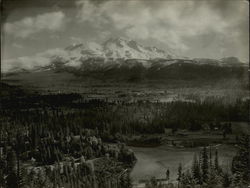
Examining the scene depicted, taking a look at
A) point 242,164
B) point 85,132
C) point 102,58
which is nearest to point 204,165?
point 242,164

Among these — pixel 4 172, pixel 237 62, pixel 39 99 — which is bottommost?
pixel 4 172

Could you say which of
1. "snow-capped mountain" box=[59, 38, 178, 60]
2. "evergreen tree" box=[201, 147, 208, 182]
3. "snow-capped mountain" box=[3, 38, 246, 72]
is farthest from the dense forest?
"snow-capped mountain" box=[59, 38, 178, 60]

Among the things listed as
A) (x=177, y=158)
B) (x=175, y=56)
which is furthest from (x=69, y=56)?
(x=177, y=158)

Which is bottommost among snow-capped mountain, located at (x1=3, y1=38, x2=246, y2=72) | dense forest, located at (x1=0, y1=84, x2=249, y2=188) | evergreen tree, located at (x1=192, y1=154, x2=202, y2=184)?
evergreen tree, located at (x1=192, y1=154, x2=202, y2=184)

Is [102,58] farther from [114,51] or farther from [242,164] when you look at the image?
[242,164]

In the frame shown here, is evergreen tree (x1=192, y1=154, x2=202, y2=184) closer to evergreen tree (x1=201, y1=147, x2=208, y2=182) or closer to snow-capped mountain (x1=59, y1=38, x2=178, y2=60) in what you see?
evergreen tree (x1=201, y1=147, x2=208, y2=182)

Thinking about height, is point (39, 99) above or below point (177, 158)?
above

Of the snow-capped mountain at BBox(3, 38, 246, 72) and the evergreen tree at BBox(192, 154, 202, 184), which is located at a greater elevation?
the snow-capped mountain at BBox(3, 38, 246, 72)

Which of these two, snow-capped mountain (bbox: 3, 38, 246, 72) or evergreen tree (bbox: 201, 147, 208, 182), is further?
snow-capped mountain (bbox: 3, 38, 246, 72)

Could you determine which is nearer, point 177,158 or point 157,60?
point 177,158

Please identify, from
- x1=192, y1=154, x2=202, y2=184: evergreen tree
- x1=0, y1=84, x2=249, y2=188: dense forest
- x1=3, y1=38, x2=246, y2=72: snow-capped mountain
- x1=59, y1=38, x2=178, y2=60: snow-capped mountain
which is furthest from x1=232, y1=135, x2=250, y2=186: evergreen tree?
x1=59, y1=38, x2=178, y2=60: snow-capped mountain

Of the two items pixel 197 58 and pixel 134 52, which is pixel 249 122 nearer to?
pixel 197 58
